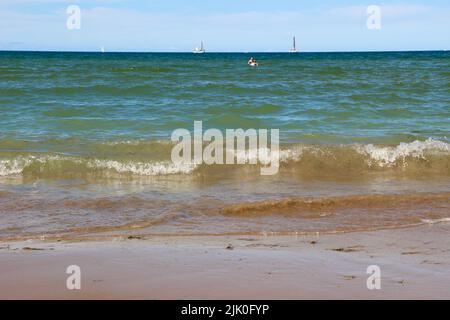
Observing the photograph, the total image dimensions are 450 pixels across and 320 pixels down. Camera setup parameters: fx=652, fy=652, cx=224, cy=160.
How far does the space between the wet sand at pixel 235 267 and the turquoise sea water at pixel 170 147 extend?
716mm

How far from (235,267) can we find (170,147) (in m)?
6.48

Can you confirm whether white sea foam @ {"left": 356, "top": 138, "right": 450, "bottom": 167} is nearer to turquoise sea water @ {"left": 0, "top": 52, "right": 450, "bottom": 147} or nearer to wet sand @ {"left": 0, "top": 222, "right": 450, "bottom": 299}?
turquoise sea water @ {"left": 0, "top": 52, "right": 450, "bottom": 147}

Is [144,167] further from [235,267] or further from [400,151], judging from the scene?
[235,267]

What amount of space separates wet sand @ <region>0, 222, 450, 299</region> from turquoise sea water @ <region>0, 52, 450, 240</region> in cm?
72

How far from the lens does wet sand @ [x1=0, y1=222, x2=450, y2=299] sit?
4332 millimetres

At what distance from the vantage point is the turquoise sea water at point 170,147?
7.56 metres

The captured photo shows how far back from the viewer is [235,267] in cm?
491

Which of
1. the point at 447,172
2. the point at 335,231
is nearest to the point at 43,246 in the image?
the point at 335,231

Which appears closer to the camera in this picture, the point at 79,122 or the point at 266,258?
the point at 266,258

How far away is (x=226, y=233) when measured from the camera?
625 cm

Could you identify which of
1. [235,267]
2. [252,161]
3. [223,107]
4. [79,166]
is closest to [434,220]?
[235,267]

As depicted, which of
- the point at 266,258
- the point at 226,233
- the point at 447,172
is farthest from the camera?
the point at 447,172

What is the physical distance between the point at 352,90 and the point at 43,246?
648 inches
